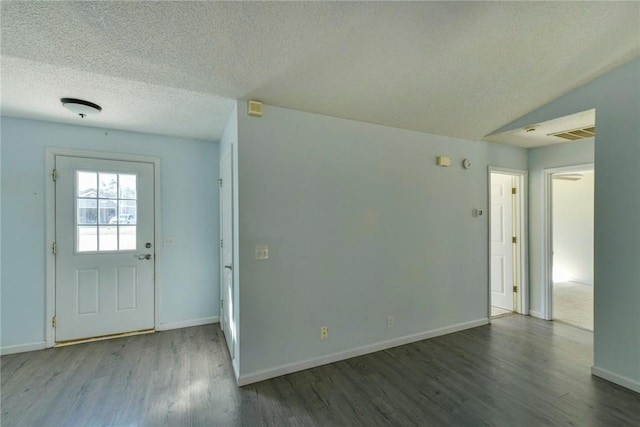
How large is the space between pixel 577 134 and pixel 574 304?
2865 mm

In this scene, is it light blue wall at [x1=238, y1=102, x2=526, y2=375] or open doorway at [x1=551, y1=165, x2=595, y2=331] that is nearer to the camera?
light blue wall at [x1=238, y1=102, x2=526, y2=375]

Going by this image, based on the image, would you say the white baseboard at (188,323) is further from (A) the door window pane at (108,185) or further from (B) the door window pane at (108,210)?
(A) the door window pane at (108,185)

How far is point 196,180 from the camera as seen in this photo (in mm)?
3590

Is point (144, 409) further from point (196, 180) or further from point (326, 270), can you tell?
point (196, 180)

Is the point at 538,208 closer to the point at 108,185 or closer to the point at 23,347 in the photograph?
the point at 108,185

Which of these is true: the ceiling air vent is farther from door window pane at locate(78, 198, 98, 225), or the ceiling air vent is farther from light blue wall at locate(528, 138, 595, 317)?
door window pane at locate(78, 198, 98, 225)

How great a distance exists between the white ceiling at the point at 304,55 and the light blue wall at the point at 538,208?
137cm

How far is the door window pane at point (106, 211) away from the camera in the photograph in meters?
3.06

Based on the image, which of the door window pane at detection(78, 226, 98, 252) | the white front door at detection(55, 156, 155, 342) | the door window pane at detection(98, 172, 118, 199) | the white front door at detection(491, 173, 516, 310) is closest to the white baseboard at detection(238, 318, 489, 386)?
the white front door at detection(491, 173, 516, 310)

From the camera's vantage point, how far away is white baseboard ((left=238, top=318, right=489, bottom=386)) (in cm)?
234

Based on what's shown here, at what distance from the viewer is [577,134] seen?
3334 mm

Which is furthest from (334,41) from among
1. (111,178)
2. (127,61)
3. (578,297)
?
(578,297)

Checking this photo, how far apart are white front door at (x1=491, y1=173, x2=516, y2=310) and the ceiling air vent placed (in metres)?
0.83

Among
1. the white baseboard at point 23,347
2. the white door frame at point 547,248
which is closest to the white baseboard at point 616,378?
the white door frame at point 547,248
